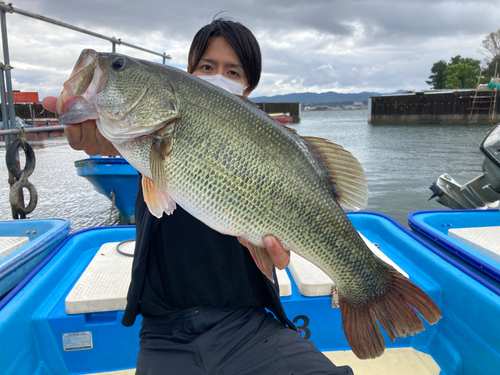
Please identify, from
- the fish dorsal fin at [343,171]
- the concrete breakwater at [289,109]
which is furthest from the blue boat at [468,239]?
the concrete breakwater at [289,109]

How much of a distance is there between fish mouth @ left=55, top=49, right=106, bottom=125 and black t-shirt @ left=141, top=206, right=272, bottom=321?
2.60 feet

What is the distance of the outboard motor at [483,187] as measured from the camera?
187 inches

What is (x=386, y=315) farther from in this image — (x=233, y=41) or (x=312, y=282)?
(x=233, y=41)

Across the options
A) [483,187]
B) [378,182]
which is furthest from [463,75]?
[483,187]

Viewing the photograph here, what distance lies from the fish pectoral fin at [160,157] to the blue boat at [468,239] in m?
2.72

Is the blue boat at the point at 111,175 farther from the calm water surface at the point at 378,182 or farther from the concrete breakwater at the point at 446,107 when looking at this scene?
the concrete breakwater at the point at 446,107

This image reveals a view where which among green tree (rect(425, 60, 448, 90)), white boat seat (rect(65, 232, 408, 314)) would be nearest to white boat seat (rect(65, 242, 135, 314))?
white boat seat (rect(65, 232, 408, 314))

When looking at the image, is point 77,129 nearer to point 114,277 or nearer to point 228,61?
point 228,61

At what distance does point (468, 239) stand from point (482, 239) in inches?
6.4

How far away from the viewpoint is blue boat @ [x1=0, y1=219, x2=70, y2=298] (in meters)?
3.19

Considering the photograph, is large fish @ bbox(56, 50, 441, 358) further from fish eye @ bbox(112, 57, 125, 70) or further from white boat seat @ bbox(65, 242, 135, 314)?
white boat seat @ bbox(65, 242, 135, 314)

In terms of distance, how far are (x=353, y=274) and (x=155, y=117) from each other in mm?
1396

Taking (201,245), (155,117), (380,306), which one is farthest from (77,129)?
(380,306)

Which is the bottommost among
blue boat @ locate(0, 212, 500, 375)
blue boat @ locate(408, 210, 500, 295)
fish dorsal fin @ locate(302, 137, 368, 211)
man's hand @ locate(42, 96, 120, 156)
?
blue boat @ locate(0, 212, 500, 375)
